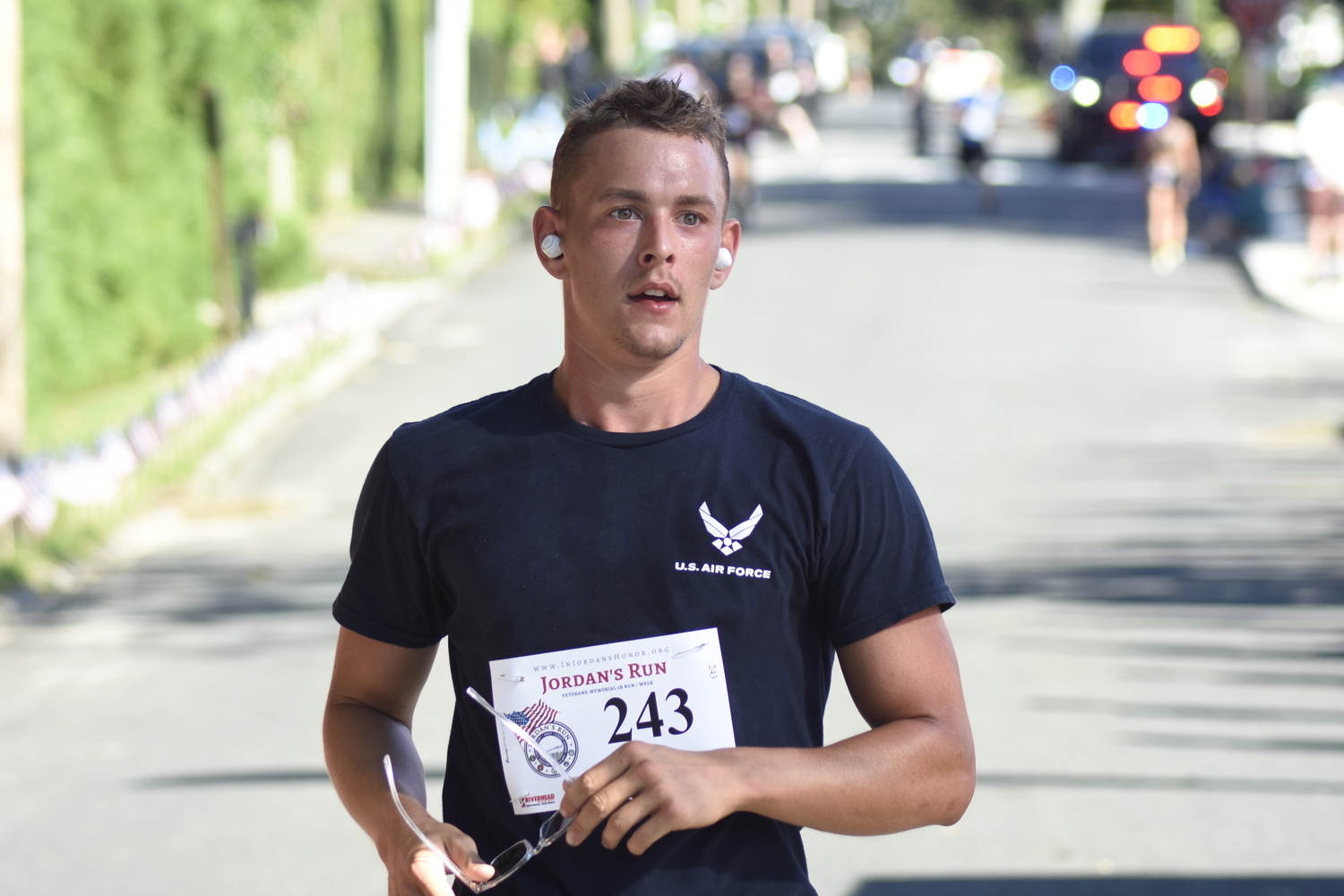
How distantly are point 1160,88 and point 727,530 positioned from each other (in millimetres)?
28555

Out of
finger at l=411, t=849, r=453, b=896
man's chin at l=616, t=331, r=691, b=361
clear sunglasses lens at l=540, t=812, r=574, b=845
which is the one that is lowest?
finger at l=411, t=849, r=453, b=896

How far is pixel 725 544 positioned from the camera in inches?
92.5

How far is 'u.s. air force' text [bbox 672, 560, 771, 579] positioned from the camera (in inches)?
92.4

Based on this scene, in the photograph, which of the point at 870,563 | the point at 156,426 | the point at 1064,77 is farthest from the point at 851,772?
the point at 1064,77

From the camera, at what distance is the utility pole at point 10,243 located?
10219 millimetres

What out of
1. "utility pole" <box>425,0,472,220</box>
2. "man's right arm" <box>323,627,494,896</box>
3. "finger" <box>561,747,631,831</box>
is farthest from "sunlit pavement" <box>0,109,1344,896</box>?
"utility pole" <box>425,0,472,220</box>

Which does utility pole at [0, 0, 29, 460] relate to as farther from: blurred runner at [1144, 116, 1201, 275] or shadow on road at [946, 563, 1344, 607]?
blurred runner at [1144, 116, 1201, 275]

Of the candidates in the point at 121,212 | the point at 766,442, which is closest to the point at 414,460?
the point at 766,442

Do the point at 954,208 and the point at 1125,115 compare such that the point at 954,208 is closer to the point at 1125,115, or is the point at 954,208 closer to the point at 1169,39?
the point at 1125,115

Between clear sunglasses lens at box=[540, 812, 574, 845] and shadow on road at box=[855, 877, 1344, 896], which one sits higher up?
clear sunglasses lens at box=[540, 812, 574, 845]

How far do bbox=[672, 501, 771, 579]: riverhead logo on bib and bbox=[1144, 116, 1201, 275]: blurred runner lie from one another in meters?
18.5

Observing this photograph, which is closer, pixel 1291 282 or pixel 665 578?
pixel 665 578

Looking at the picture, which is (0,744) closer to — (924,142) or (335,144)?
(335,144)

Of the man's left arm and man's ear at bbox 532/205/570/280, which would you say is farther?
man's ear at bbox 532/205/570/280
